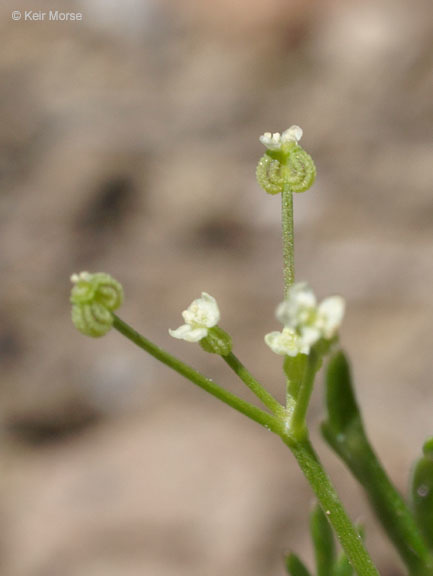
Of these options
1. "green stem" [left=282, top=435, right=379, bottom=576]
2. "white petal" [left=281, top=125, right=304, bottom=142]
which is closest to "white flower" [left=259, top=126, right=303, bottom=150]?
"white petal" [left=281, top=125, right=304, bottom=142]

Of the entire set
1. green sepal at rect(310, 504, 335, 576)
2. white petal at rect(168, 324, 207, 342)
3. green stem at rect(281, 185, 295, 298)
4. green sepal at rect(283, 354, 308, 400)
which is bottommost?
green sepal at rect(310, 504, 335, 576)

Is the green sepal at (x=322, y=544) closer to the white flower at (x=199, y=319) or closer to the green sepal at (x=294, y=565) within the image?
the green sepal at (x=294, y=565)

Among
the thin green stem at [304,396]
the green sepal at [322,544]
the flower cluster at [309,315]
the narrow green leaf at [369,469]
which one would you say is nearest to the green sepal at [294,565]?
the green sepal at [322,544]

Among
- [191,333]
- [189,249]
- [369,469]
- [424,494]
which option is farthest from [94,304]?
[189,249]

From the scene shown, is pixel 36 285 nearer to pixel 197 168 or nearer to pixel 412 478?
pixel 197 168

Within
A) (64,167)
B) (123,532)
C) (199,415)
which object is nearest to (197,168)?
(64,167)

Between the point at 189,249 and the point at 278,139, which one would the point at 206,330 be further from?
the point at 189,249

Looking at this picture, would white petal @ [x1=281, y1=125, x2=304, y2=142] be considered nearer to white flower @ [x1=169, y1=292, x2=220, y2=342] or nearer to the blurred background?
white flower @ [x1=169, y1=292, x2=220, y2=342]
